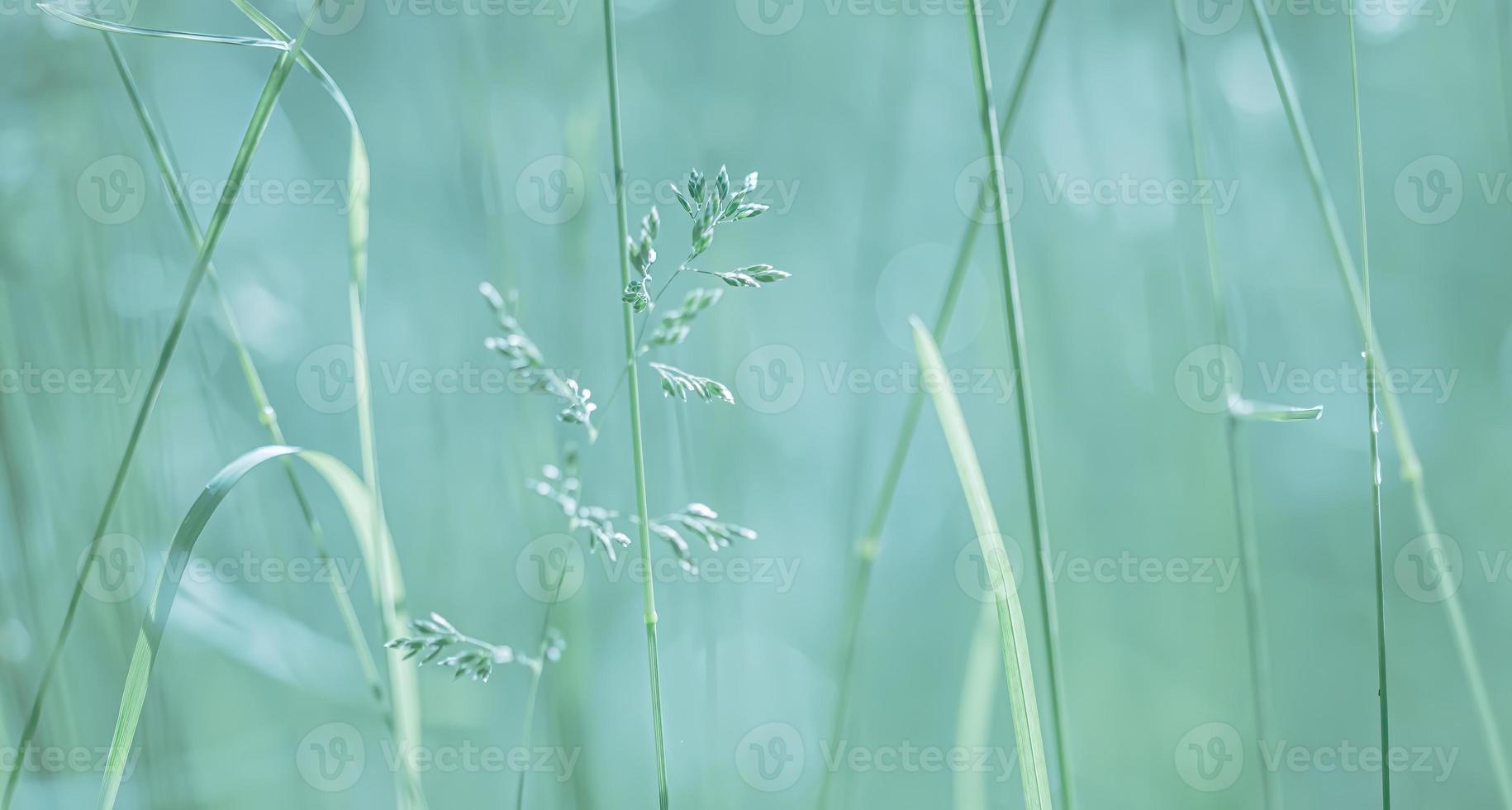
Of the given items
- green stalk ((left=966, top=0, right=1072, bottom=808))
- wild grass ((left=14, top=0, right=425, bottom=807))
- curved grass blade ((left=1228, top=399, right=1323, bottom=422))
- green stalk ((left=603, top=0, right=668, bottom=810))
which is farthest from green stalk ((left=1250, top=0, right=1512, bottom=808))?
wild grass ((left=14, top=0, right=425, bottom=807))

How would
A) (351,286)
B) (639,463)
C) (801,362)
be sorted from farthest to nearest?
(801,362) < (351,286) < (639,463)

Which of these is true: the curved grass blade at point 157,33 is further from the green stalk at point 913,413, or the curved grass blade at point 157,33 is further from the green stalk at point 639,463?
the green stalk at point 913,413

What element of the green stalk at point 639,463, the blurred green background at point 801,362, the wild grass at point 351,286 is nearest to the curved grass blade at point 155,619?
the wild grass at point 351,286

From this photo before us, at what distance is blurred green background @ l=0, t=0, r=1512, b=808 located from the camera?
63 cm

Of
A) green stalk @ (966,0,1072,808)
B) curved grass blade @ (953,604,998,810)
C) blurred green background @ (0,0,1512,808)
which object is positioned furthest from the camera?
blurred green background @ (0,0,1512,808)

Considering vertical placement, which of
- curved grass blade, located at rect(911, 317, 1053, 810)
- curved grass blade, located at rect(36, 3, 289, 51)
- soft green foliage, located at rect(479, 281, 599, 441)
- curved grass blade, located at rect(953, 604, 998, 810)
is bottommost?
curved grass blade, located at rect(953, 604, 998, 810)

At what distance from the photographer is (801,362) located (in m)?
0.83

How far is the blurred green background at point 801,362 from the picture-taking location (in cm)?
63

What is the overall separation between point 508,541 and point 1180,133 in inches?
32.7

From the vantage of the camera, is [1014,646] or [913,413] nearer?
[1014,646]

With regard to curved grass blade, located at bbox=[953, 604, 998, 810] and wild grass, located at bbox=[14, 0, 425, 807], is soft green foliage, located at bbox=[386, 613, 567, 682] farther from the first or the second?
curved grass blade, located at bbox=[953, 604, 998, 810]

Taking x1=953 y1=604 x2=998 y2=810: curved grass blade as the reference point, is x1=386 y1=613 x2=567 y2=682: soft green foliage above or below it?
above

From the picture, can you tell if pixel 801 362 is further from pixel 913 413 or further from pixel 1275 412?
pixel 1275 412

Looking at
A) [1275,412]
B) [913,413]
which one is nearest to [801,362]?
[913,413]
